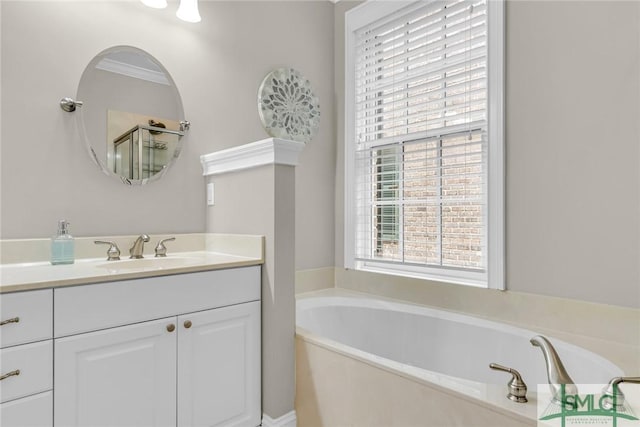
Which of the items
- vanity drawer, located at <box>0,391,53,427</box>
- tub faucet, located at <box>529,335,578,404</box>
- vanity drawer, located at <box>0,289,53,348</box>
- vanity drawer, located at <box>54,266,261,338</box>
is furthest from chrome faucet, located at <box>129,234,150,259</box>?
tub faucet, located at <box>529,335,578,404</box>

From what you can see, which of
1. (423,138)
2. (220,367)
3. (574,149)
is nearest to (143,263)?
(220,367)

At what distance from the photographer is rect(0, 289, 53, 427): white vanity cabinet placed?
114 centimetres

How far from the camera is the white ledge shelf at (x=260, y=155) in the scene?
1.69 m

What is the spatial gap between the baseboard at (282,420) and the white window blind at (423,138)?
45.5 inches

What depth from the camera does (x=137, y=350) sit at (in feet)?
4.59

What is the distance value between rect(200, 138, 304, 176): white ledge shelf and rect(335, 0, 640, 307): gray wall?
45.7 inches

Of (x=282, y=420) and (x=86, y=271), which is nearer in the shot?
(x=86, y=271)

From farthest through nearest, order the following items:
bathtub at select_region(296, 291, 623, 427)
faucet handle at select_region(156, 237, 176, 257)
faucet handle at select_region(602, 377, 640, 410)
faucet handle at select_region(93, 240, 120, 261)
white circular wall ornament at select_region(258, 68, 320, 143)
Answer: white circular wall ornament at select_region(258, 68, 320, 143)
faucet handle at select_region(156, 237, 176, 257)
faucet handle at select_region(93, 240, 120, 261)
bathtub at select_region(296, 291, 623, 427)
faucet handle at select_region(602, 377, 640, 410)

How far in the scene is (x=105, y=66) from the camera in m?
1.85

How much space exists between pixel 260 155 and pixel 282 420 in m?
1.20

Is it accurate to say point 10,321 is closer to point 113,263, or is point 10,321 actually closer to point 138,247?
point 113,263

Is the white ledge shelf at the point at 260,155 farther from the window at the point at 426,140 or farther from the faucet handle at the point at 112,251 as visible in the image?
the window at the point at 426,140

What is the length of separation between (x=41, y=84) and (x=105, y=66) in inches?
11.2

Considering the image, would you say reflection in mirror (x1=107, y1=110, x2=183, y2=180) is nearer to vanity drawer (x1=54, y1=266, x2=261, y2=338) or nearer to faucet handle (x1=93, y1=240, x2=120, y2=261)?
faucet handle (x1=93, y1=240, x2=120, y2=261)
